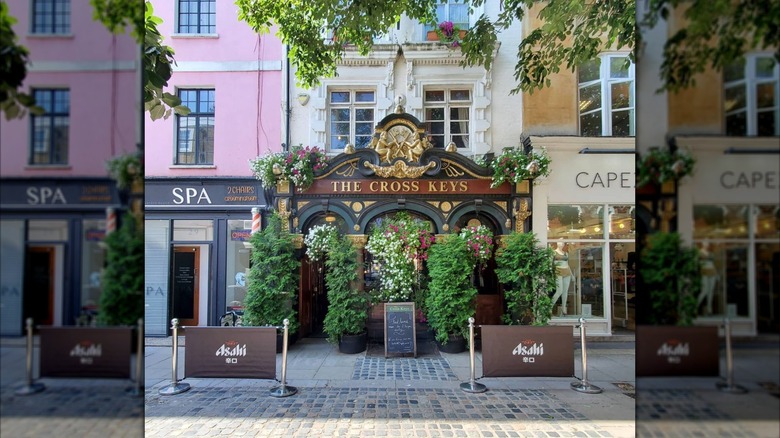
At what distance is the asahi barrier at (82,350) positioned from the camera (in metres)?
1.19

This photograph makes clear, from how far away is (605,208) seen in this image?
370 inches

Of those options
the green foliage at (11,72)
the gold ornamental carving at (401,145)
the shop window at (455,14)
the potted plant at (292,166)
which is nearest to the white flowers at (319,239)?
the potted plant at (292,166)

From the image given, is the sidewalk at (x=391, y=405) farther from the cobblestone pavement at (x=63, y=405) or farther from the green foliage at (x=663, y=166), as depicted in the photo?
the green foliage at (x=663, y=166)

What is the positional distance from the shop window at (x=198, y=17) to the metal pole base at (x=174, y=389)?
8221mm

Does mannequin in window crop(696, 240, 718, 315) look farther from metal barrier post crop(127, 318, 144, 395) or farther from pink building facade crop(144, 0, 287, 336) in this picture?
pink building facade crop(144, 0, 287, 336)

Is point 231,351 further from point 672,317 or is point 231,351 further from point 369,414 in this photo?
point 672,317

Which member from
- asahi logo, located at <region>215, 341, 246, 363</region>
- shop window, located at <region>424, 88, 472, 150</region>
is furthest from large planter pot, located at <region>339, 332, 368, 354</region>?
shop window, located at <region>424, 88, 472, 150</region>

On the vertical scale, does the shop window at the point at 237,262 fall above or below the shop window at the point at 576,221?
below

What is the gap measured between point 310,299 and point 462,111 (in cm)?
591

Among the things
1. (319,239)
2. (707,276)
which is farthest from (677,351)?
(319,239)

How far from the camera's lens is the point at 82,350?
120 centimetres

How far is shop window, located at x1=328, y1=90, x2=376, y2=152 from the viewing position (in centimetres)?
985

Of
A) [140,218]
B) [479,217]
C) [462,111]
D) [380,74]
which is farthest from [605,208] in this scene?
[140,218]

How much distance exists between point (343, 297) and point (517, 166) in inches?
183
